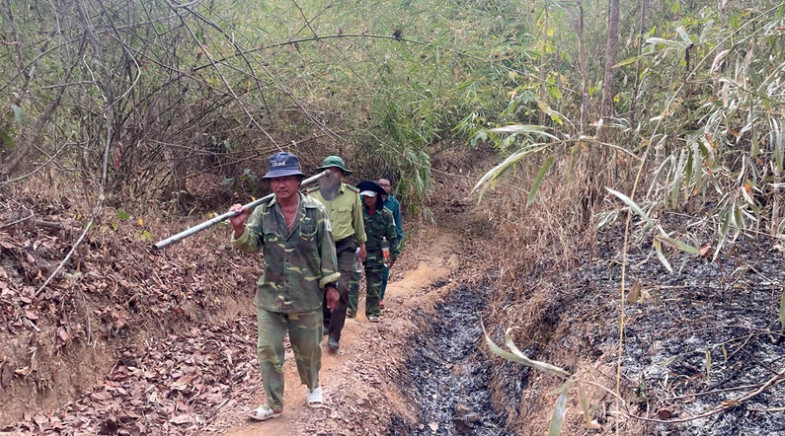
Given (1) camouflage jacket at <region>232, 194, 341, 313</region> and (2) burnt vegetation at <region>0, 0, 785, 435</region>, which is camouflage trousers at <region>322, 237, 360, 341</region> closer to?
(2) burnt vegetation at <region>0, 0, 785, 435</region>

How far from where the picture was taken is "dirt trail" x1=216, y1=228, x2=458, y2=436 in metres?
4.78

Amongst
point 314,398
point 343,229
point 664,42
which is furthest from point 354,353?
point 664,42

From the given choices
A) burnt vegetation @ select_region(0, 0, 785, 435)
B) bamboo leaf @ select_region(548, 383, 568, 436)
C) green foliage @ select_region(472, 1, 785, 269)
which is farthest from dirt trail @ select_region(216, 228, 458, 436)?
bamboo leaf @ select_region(548, 383, 568, 436)

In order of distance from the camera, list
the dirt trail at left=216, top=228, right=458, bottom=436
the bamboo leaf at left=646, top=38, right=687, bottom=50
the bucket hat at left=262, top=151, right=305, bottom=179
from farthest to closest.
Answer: the dirt trail at left=216, top=228, right=458, bottom=436, the bucket hat at left=262, top=151, right=305, bottom=179, the bamboo leaf at left=646, top=38, right=687, bottom=50

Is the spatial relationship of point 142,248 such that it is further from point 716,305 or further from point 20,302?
point 716,305

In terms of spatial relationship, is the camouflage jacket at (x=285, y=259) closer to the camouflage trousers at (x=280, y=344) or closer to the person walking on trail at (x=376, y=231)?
the camouflage trousers at (x=280, y=344)

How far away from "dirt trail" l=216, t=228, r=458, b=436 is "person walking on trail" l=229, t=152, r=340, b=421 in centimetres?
30

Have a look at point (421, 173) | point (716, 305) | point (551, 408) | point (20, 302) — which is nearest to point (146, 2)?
point (20, 302)

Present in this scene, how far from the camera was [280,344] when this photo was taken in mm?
4645

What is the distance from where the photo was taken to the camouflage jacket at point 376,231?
7363 millimetres

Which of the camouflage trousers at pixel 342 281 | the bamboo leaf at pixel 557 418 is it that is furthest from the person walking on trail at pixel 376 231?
the bamboo leaf at pixel 557 418

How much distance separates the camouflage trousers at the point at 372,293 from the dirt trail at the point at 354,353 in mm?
156

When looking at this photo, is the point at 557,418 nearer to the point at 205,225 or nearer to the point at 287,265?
the point at 205,225

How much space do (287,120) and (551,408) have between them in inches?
Answer: 242
